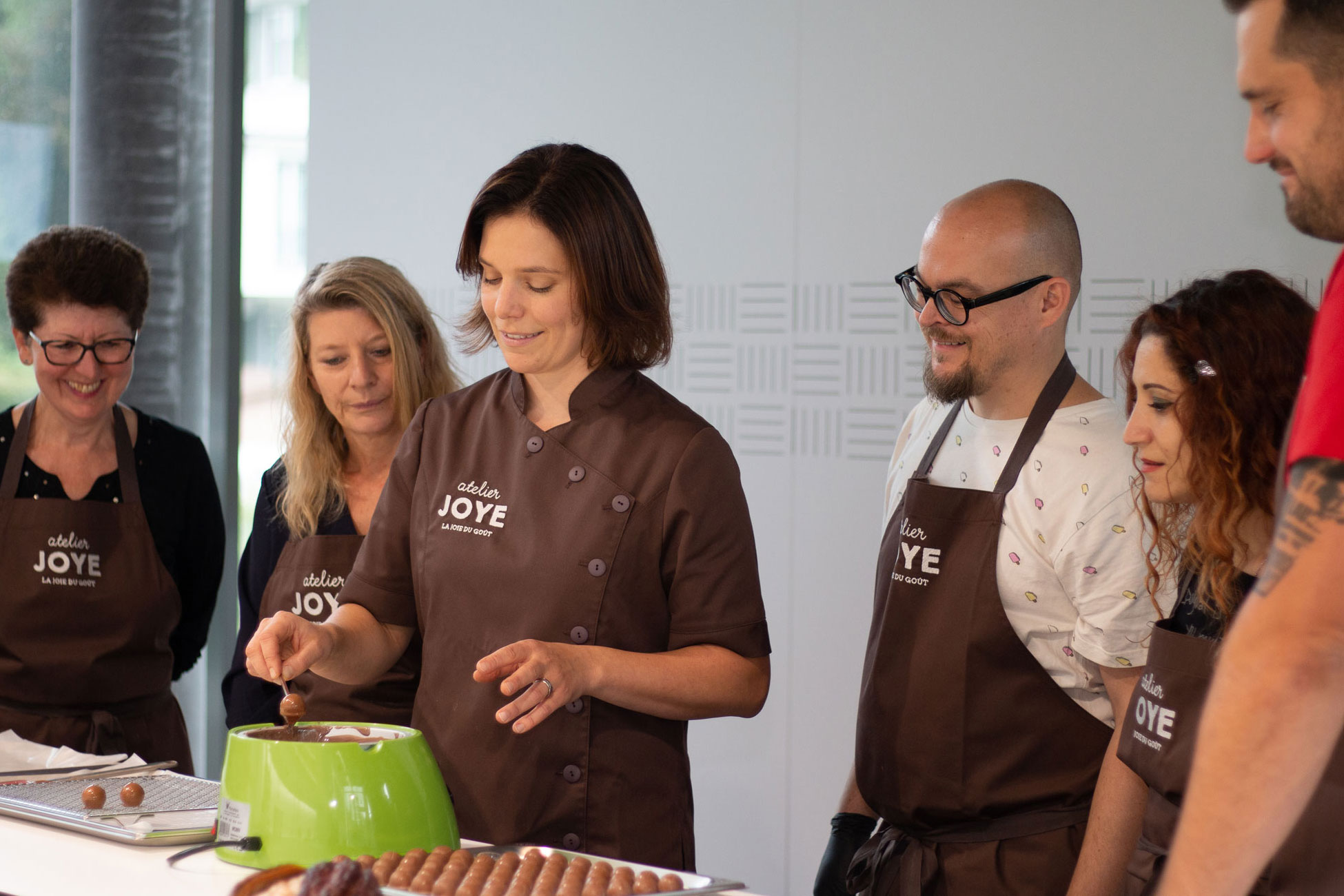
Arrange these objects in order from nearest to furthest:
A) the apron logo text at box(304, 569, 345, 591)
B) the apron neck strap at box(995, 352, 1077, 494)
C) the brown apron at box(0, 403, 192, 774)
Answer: the apron neck strap at box(995, 352, 1077, 494), the apron logo text at box(304, 569, 345, 591), the brown apron at box(0, 403, 192, 774)

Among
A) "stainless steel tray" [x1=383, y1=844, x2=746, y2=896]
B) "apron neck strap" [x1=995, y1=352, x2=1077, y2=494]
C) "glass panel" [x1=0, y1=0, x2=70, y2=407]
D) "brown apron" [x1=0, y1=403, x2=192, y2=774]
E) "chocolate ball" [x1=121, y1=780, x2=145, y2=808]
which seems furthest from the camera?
"glass panel" [x1=0, y1=0, x2=70, y2=407]

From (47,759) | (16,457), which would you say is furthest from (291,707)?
(16,457)

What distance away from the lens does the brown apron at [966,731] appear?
5.89 ft

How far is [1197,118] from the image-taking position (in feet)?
8.09

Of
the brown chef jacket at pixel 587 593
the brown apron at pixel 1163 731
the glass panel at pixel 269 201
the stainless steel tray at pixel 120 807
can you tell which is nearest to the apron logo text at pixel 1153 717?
the brown apron at pixel 1163 731

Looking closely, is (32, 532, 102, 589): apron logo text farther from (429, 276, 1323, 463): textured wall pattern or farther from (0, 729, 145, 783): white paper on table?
(429, 276, 1323, 463): textured wall pattern

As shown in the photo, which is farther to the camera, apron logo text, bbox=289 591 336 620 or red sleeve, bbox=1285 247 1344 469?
apron logo text, bbox=289 591 336 620

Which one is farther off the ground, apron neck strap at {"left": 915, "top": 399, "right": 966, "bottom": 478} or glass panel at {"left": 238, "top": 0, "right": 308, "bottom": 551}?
glass panel at {"left": 238, "top": 0, "right": 308, "bottom": 551}

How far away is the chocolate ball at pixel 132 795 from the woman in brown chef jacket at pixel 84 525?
81 centimetres

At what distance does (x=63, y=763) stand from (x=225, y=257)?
2.22m

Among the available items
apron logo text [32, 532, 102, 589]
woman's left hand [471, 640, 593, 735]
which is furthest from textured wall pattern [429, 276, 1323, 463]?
woman's left hand [471, 640, 593, 735]

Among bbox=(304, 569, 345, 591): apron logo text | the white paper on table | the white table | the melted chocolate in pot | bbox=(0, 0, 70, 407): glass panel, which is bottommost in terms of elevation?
the white table

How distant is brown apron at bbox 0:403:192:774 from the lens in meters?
2.39

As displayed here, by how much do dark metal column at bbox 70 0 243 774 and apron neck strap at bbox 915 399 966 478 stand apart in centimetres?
239
